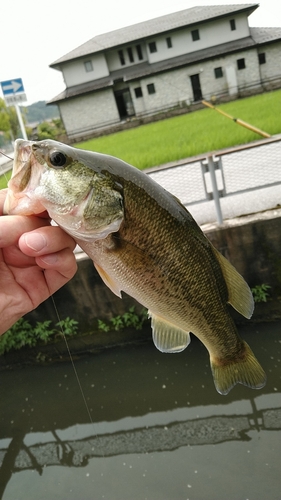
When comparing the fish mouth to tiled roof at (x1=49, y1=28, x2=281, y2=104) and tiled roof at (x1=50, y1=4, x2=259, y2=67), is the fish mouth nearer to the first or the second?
tiled roof at (x1=49, y1=28, x2=281, y2=104)

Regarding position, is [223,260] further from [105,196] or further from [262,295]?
[262,295]

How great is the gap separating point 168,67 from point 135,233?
34.2m

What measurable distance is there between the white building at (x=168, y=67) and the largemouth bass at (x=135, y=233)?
104ft

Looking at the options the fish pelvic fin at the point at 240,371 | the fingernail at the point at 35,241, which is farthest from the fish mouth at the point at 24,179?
the fish pelvic fin at the point at 240,371

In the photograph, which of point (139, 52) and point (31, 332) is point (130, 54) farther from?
point (31, 332)

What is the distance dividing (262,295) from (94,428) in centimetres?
297

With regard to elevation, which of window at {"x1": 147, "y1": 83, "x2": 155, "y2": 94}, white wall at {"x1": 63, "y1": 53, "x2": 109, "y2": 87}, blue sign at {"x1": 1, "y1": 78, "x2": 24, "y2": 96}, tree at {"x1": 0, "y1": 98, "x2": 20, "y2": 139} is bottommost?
blue sign at {"x1": 1, "y1": 78, "x2": 24, "y2": 96}

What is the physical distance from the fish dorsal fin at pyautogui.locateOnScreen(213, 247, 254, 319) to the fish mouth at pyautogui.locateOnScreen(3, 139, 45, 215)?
1006 millimetres

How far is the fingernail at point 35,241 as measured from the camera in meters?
1.55

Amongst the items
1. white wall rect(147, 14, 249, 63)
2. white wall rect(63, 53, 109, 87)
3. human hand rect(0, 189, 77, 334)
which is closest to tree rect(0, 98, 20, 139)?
white wall rect(63, 53, 109, 87)

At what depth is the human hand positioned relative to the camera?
158 cm

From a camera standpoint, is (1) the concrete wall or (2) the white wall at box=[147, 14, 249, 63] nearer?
(1) the concrete wall

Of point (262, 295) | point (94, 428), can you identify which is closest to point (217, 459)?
point (94, 428)

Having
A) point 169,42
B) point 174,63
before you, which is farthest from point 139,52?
point 174,63
